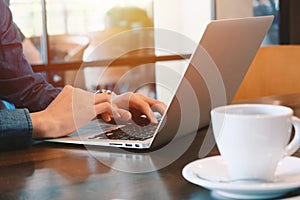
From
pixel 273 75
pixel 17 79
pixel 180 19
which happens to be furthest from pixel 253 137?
pixel 180 19

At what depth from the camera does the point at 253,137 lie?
0.63 m

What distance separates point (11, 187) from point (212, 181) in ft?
0.95

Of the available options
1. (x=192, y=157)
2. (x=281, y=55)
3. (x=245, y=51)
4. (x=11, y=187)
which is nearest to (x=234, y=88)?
(x=245, y=51)

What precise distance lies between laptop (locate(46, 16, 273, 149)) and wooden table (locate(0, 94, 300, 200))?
0.16 feet

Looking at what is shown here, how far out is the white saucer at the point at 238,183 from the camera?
24.2 inches

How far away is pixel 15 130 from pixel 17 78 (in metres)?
0.48

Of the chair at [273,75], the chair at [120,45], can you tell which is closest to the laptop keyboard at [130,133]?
the chair at [273,75]

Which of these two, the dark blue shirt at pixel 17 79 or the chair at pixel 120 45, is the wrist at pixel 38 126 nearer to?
the dark blue shirt at pixel 17 79

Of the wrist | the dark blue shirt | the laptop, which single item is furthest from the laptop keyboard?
the dark blue shirt

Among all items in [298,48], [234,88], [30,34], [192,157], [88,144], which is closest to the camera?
[192,157]

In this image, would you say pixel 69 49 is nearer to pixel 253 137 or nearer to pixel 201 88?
pixel 201 88

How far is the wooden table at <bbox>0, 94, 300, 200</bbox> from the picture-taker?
70 centimetres

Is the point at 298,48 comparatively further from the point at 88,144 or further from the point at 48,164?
the point at 48,164

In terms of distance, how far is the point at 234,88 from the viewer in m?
1.18
